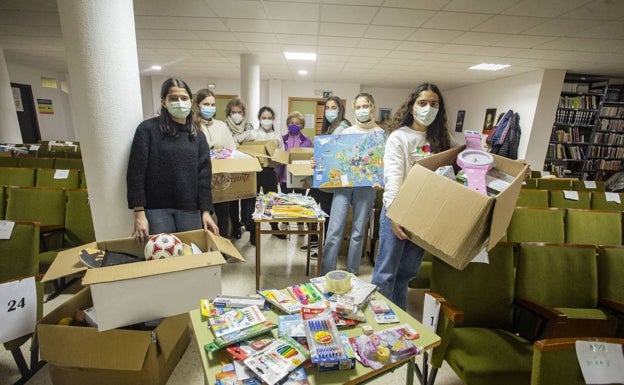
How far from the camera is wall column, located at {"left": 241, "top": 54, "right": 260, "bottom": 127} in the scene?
5.75m

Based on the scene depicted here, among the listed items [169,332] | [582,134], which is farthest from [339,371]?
[582,134]

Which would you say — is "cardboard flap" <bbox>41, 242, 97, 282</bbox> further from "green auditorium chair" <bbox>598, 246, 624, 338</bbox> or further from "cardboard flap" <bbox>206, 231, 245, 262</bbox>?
"green auditorium chair" <bbox>598, 246, 624, 338</bbox>

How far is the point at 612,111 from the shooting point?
6082 millimetres

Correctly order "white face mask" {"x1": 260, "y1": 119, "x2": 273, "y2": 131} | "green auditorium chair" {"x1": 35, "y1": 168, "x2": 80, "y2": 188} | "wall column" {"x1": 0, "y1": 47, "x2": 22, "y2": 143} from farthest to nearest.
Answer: "wall column" {"x1": 0, "y1": 47, "x2": 22, "y2": 143}
"white face mask" {"x1": 260, "y1": 119, "x2": 273, "y2": 131}
"green auditorium chair" {"x1": 35, "y1": 168, "x2": 80, "y2": 188}

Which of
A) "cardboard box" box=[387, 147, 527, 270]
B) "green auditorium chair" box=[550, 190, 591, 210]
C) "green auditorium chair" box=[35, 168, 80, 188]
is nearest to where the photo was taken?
"cardboard box" box=[387, 147, 527, 270]

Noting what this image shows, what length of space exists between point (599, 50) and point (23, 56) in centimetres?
1176

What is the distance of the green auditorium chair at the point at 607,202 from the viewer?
3.11 meters

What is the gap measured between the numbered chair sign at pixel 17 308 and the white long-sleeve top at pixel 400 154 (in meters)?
1.86

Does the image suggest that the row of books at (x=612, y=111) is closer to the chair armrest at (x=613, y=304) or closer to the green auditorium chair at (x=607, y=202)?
the green auditorium chair at (x=607, y=202)

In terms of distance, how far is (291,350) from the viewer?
910mm

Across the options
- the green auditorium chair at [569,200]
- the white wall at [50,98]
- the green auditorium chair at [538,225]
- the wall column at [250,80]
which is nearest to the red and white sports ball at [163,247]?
the green auditorium chair at [538,225]

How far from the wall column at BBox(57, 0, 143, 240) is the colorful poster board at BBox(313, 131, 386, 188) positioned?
134 cm

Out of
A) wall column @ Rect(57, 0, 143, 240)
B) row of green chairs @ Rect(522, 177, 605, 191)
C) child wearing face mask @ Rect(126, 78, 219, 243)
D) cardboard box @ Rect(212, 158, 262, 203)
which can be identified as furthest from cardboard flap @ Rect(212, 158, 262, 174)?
row of green chairs @ Rect(522, 177, 605, 191)

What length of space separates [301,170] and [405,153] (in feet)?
4.12
